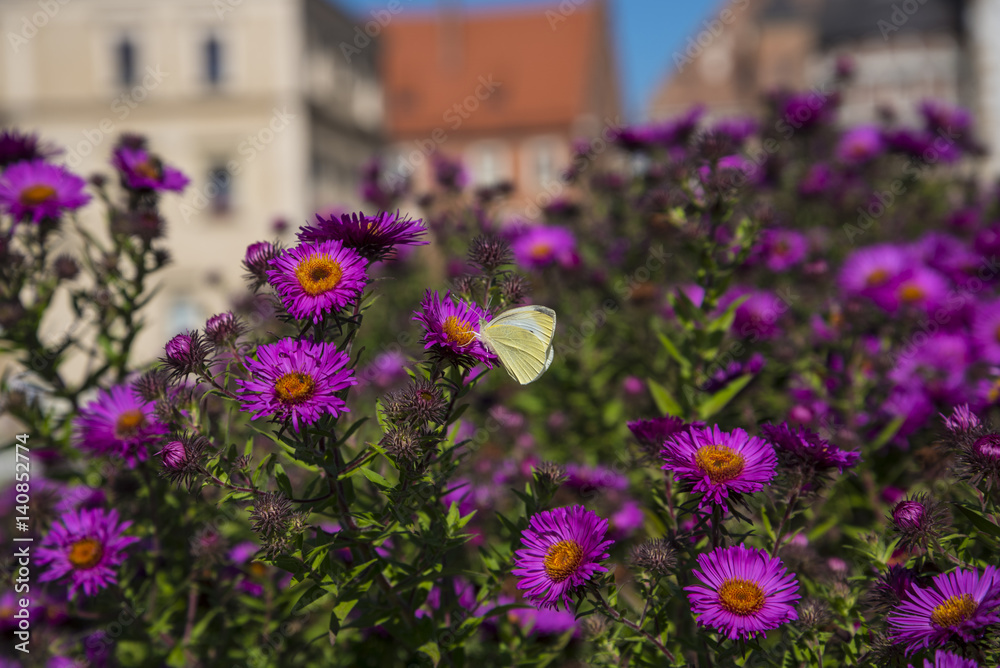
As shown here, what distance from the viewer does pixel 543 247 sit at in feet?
10.5

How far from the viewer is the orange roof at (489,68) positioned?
25156mm

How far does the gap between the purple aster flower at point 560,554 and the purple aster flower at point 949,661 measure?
503 millimetres

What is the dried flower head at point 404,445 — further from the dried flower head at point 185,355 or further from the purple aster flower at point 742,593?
the purple aster flower at point 742,593

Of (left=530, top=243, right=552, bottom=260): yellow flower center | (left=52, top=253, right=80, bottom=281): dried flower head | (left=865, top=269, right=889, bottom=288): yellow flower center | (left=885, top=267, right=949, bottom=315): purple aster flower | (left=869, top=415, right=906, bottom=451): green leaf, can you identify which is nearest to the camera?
(left=869, top=415, right=906, bottom=451): green leaf

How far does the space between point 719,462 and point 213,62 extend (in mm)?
19964

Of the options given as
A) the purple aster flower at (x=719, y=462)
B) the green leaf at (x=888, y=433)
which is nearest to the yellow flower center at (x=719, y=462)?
the purple aster flower at (x=719, y=462)

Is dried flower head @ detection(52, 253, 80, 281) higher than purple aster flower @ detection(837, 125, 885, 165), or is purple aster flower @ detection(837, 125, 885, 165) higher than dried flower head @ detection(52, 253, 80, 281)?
purple aster flower @ detection(837, 125, 885, 165)

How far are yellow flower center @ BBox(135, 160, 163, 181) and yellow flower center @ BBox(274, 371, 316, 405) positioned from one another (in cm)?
127

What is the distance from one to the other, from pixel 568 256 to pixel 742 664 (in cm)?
204

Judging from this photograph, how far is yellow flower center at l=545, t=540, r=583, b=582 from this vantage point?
1.31 m

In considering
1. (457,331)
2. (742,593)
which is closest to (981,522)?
(742,593)

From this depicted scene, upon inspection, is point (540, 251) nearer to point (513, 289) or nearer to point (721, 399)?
point (721, 399)

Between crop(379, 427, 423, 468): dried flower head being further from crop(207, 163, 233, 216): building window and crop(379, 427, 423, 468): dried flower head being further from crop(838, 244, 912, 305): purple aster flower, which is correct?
A: crop(207, 163, 233, 216): building window

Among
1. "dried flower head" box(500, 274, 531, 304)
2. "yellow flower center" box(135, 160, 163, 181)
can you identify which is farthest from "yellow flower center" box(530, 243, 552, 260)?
"dried flower head" box(500, 274, 531, 304)
